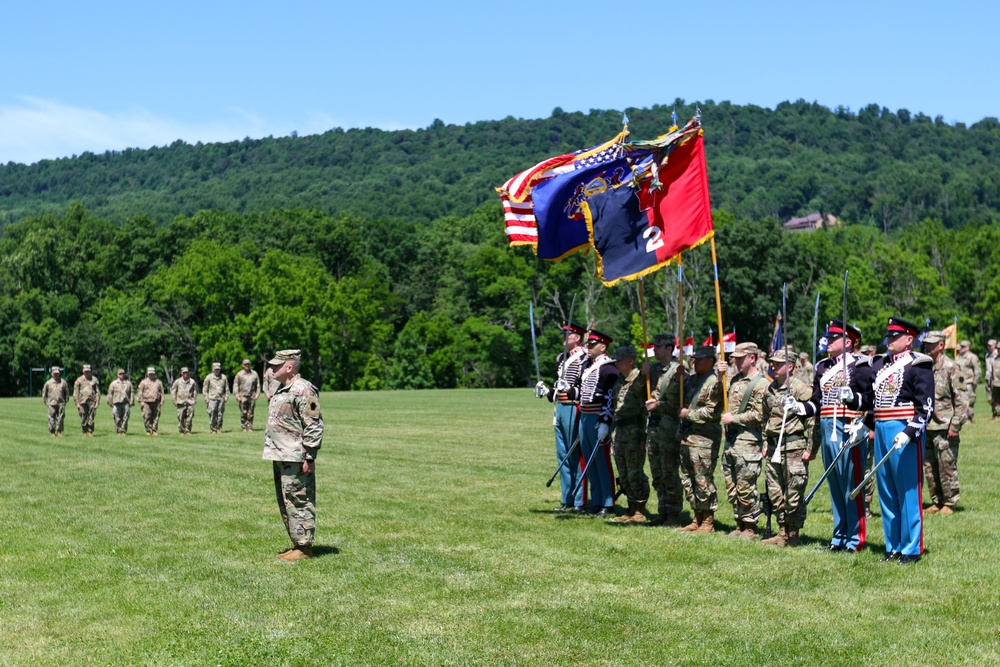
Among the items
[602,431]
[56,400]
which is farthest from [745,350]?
[56,400]

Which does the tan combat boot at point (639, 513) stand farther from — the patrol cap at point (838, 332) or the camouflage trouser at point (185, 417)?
the camouflage trouser at point (185, 417)

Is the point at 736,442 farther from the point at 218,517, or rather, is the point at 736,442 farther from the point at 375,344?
the point at 375,344

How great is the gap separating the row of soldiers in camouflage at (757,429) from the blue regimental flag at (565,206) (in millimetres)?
1066

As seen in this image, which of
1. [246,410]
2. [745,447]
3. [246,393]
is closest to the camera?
[745,447]

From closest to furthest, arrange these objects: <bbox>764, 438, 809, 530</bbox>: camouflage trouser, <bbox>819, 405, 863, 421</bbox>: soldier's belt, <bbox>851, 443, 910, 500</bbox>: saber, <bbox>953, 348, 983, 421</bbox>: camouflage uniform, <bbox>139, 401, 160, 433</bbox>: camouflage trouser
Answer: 1. <bbox>851, 443, 910, 500</bbox>: saber
2. <bbox>764, 438, 809, 530</bbox>: camouflage trouser
3. <bbox>819, 405, 863, 421</bbox>: soldier's belt
4. <bbox>953, 348, 983, 421</bbox>: camouflage uniform
5. <bbox>139, 401, 160, 433</bbox>: camouflage trouser

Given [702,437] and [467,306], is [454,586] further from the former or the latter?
[467,306]

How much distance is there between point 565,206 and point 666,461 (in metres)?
3.47

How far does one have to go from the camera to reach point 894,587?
34.0ft

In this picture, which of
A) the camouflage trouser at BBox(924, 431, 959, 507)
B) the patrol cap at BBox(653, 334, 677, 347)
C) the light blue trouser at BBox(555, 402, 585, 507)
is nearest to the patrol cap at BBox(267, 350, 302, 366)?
the patrol cap at BBox(653, 334, 677, 347)

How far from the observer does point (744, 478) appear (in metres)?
12.7

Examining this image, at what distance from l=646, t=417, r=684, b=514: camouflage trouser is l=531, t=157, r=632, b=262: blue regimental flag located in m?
2.63

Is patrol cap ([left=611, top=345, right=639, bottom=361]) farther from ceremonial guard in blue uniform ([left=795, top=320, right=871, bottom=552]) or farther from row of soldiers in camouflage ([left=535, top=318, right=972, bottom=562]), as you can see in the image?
ceremonial guard in blue uniform ([left=795, top=320, right=871, bottom=552])

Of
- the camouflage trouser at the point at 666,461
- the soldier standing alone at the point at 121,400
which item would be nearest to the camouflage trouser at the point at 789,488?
the camouflage trouser at the point at 666,461

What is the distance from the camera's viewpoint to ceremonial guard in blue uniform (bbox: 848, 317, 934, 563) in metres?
11.4
